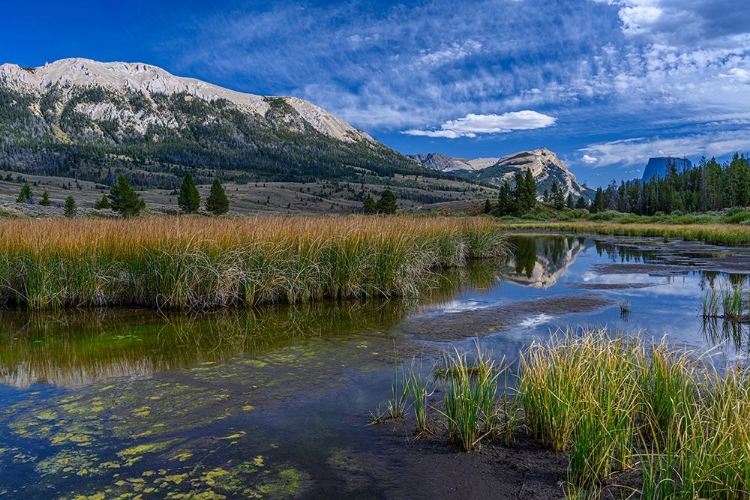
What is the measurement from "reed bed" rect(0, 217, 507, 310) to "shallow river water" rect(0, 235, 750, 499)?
1.86ft

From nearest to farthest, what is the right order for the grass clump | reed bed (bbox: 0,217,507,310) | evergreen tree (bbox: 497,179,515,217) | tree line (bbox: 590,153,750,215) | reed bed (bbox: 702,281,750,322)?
the grass clump
reed bed (bbox: 702,281,750,322)
reed bed (bbox: 0,217,507,310)
evergreen tree (bbox: 497,179,515,217)
tree line (bbox: 590,153,750,215)

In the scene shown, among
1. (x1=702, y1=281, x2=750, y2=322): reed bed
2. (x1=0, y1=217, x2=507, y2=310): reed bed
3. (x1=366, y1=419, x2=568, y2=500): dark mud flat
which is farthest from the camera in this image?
(x1=0, y1=217, x2=507, y2=310): reed bed

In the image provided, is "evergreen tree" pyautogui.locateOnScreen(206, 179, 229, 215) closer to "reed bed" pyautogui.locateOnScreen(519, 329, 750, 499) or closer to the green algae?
the green algae

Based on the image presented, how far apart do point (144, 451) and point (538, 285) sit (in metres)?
11.7

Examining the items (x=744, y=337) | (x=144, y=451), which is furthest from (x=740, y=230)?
(x=144, y=451)

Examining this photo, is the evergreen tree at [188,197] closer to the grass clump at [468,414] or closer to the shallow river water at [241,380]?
the shallow river water at [241,380]

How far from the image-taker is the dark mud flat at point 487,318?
26.4 feet

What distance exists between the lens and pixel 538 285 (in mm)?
13859

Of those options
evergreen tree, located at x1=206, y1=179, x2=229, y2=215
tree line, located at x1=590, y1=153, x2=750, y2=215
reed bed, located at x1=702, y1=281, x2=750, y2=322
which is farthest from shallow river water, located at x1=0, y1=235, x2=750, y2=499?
tree line, located at x1=590, y1=153, x2=750, y2=215

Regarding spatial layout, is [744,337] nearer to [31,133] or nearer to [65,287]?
[65,287]

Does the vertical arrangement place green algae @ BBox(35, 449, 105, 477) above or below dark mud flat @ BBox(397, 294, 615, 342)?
below

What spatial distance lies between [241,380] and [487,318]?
16.1 feet

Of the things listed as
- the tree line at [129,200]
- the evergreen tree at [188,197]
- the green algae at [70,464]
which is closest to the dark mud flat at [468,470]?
the green algae at [70,464]

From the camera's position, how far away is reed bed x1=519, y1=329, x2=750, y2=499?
116 inches
